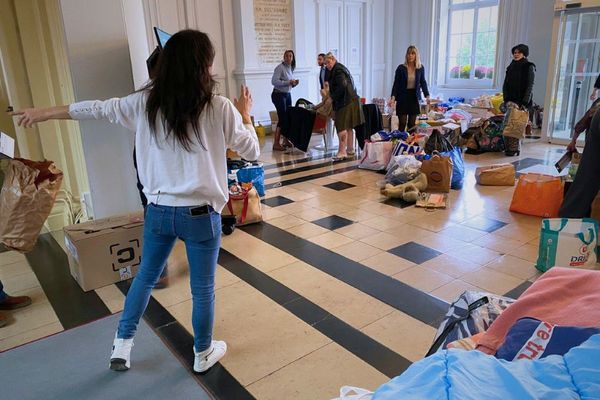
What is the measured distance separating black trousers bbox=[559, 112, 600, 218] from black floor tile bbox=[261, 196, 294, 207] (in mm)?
2351

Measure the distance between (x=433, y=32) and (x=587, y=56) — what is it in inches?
161

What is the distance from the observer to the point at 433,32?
10.2 metres

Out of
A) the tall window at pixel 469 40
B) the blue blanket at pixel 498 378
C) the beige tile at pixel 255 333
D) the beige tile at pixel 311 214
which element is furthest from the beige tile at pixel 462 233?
the tall window at pixel 469 40

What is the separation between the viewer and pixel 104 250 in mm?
2746

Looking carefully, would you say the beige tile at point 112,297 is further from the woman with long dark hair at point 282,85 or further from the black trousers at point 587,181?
the woman with long dark hair at point 282,85

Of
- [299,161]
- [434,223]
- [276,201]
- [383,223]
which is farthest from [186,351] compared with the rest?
[299,161]

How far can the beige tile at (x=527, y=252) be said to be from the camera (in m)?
3.02

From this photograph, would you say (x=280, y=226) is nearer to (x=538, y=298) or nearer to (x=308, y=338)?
(x=308, y=338)

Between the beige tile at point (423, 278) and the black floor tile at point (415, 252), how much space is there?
0.15 m

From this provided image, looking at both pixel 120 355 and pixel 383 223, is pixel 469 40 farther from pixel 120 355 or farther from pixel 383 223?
pixel 120 355

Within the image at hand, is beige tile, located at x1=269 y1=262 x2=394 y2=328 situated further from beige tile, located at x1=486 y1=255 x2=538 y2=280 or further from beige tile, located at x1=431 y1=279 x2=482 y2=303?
beige tile, located at x1=486 y1=255 x2=538 y2=280

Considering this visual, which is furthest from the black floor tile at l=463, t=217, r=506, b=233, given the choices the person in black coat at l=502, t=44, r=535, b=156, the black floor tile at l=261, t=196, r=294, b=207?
the person in black coat at l=502, t=44, r=535, b=156

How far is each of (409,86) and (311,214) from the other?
3.09 meters

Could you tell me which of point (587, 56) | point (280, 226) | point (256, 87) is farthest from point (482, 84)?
point (280, 226)
